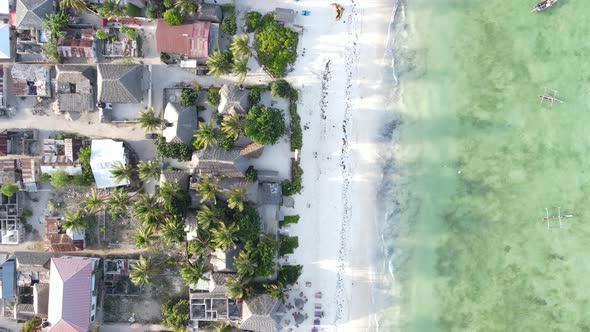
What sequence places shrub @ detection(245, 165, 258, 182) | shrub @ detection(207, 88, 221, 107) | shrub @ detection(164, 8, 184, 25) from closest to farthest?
1. shrub @ detection(164, 8, 184, 25)
2. shrub @ detection(245, 165, 258, 182)
3. shrub @ detection(207, 88, 221, 107)

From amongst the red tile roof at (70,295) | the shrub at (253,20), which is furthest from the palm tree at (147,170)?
the shrub at (253,20)

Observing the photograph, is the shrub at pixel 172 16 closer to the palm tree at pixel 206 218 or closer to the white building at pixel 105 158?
the white building at pixel 105 158

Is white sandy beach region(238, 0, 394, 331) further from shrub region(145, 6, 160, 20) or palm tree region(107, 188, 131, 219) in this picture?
palm tree region(107, 188, 131, 219)

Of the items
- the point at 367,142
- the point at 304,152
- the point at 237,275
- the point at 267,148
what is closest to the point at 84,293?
the point at 237,275

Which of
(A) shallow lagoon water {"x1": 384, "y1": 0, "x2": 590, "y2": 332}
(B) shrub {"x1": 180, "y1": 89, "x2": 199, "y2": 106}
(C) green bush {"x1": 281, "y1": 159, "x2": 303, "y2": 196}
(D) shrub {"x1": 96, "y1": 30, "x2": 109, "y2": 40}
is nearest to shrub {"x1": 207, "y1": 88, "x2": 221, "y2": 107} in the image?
(B) shrub {"x1": 180, "y1": 89, "x2": 199, "y2": 106}

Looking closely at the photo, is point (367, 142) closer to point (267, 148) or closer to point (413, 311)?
point (267, 148)
